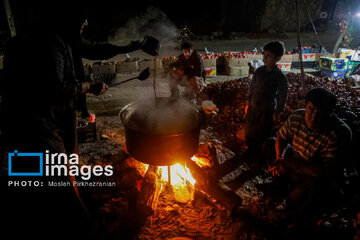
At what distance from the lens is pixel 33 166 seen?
10.3 ft

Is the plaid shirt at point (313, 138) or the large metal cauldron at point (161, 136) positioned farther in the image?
the plaid shirt at point (313, 138)

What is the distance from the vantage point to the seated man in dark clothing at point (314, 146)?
10.7 ft

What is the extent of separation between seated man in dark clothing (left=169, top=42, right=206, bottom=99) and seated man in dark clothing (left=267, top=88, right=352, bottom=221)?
4.11 meters

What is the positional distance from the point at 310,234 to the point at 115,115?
615 cm

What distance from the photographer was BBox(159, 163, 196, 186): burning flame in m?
4.33

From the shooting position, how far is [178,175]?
4410mm

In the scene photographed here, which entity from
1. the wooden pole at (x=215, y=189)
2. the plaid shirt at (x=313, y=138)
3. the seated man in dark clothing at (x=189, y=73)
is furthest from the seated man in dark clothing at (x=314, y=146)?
the seated man in dark clothing at (x=189, y=73)

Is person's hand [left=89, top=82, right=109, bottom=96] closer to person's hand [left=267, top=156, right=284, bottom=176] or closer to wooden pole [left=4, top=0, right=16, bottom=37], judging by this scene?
person's hand [left=267, top=156, right=284, bottom=176]

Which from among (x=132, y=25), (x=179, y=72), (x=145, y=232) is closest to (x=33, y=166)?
(x=145, y=232)

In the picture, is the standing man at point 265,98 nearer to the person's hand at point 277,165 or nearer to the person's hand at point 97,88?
the person's hand at point 277,165

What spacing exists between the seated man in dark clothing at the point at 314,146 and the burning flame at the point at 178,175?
1612 mm

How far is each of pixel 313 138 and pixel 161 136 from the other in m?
2.39

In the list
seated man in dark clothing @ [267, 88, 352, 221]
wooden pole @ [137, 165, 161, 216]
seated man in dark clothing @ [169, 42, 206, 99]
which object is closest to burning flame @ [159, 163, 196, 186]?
wooden pole @ [137, 165, 161, 216]

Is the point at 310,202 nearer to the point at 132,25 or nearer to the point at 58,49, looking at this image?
the point at 58,49
